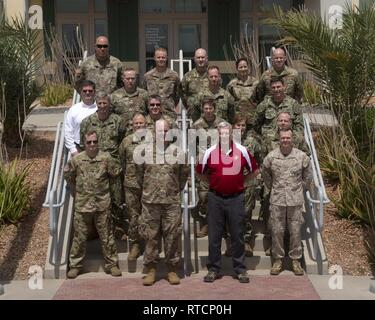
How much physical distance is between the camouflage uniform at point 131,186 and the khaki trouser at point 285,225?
1.46 meters

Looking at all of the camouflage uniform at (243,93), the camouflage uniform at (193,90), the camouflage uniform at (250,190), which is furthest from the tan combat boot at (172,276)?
the camouflage uniform at (243,93)

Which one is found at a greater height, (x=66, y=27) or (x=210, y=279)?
(x=66, y=27)

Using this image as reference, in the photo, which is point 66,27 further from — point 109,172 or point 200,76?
point 109,172

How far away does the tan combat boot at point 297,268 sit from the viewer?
27.6ft

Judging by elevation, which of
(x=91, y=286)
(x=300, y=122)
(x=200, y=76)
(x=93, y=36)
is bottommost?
(x=91, y=286)

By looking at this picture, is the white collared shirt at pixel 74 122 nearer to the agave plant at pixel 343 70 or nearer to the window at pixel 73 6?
the agave plant at pixel 343 70

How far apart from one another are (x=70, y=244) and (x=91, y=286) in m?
0.93

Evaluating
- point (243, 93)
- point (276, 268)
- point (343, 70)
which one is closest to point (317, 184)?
point (276, 268)

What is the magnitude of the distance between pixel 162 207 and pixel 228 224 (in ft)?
2.40

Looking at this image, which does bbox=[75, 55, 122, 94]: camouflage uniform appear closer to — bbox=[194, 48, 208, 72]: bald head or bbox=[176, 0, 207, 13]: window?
bbox=[194, 48, 208, 72]: bald head

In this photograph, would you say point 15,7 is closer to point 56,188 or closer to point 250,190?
point 56,188

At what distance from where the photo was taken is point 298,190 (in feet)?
27.2

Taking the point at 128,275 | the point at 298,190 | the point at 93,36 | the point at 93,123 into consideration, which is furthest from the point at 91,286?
the point at 93,36

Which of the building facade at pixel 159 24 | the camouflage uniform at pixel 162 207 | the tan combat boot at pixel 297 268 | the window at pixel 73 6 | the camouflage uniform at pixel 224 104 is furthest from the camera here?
the window at pixel 73 6
